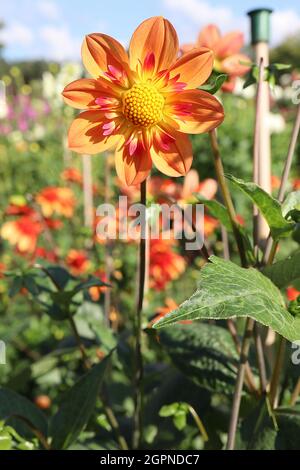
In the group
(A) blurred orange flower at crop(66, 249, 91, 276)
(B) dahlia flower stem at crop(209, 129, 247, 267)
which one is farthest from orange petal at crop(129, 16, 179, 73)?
(A) blurred orange flower at crop(66, 249, 91, 276)

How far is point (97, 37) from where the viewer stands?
0.65 m

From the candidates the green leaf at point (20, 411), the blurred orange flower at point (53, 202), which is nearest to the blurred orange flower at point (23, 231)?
the blurred orange flower at point (53, 202)

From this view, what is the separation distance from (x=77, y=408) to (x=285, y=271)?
1.22 ft

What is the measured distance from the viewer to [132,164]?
2.21 ft

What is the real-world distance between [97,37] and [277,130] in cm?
374

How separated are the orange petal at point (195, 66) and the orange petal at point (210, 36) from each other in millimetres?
292

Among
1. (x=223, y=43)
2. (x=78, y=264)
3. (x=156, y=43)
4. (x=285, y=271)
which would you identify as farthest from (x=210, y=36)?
(x=78, y=264)

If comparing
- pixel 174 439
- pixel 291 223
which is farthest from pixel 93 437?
pixel 291 223

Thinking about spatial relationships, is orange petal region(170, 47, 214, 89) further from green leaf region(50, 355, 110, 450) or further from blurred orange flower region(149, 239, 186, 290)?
blurred orange flower region(149, 239, 186, 290)

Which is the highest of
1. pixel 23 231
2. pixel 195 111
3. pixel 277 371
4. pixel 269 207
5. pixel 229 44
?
pixel 229 44

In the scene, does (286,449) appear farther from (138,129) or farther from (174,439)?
(138,129)

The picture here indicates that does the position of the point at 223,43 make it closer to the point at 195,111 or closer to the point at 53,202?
the point at 195,111

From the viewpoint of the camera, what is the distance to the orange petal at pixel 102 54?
647 mm

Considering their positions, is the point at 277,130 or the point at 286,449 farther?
the point at 277,130
